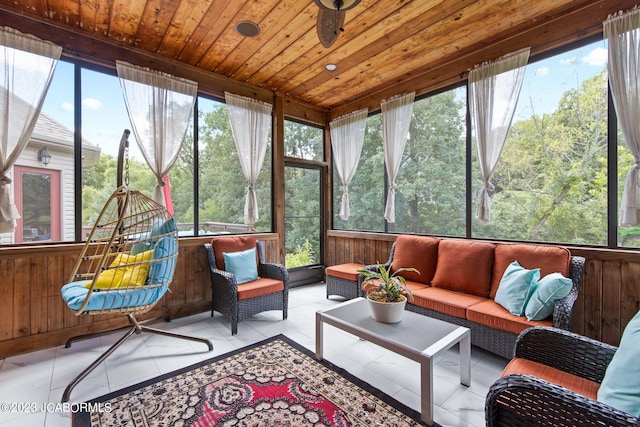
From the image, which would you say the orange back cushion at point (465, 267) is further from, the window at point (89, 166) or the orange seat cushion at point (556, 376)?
the window at point (89, 166)

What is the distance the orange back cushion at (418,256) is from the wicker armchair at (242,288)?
1367 mm

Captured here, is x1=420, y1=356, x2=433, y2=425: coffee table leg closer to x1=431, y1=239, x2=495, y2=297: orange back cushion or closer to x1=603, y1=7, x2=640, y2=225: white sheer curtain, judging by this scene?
x1=431, y1=239, x2=495, y2=297: orange back cushion

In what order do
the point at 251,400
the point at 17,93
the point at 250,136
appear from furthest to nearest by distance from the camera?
the point at 250,136 → the point at 17,93 → the point at 251,400

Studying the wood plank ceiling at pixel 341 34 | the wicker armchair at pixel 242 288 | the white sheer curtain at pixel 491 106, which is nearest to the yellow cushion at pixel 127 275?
the wicker armchair at pixel 242 288

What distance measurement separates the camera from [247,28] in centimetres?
275

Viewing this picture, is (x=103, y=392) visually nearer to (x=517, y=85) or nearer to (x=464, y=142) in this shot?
(x=464, y=142)

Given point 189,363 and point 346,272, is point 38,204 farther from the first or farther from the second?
point 346,272

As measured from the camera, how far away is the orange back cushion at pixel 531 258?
7.61 feet

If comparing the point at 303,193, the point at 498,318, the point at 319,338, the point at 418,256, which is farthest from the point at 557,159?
the point at 303,193

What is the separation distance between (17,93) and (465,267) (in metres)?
4.36

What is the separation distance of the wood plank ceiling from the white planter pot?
8.14ft

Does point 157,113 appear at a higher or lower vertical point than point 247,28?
lower

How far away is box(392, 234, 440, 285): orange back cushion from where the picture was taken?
124 inches

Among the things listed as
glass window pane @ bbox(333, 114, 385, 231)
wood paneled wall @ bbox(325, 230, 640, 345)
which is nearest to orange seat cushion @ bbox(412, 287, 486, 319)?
wood paneled wall @ bbox(325, 230, 640, 345)
